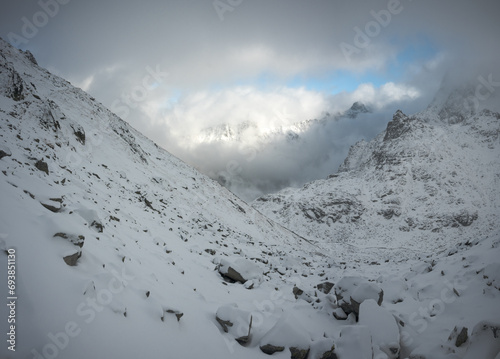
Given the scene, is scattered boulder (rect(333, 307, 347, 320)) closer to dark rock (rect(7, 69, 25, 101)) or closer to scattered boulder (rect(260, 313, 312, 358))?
scattered boulder (rect(260, 313, 312, 358))

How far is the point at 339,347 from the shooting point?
5.63 metres

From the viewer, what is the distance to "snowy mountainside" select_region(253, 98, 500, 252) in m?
78.6

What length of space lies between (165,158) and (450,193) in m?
109

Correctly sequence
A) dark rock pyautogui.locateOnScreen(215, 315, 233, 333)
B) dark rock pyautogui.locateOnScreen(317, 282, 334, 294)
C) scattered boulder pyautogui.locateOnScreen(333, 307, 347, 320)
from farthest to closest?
dark rock pyautogui.locateOnScreen(317, 282, 334, 294), scattered boulder pyautogui.locateOnScreen(333, 307, 347, 320), dark rock pyautogui.locateOnScreen(215, 315, 233, 333)

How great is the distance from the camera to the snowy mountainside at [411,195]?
7856cm

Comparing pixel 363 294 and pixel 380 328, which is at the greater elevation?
pixel 363 294

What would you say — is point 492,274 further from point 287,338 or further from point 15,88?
point 15,88

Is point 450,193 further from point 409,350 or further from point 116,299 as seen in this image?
point 116,299

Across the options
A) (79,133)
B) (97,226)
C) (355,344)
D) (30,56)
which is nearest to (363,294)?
(355,344)

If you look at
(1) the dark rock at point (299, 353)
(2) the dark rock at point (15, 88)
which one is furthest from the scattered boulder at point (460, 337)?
(2) the dark rock at point (15, 88)
